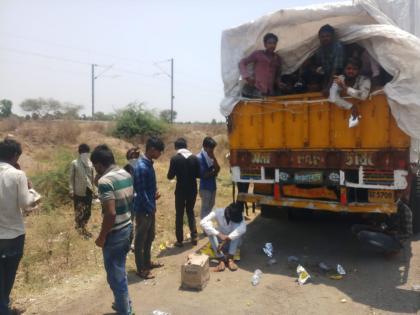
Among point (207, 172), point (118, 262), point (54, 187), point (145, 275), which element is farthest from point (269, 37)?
point (54, 187)

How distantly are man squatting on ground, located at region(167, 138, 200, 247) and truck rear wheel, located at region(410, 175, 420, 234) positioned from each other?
10.7ft

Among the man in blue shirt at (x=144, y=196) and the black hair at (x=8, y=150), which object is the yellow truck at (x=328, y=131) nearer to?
→ the man in blue shirt at (x=144, y=196)

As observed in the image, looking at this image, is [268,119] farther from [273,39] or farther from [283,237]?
[283,237]

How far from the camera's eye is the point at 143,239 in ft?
16.2

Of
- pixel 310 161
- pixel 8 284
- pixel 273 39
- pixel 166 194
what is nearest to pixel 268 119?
pixel 310 161

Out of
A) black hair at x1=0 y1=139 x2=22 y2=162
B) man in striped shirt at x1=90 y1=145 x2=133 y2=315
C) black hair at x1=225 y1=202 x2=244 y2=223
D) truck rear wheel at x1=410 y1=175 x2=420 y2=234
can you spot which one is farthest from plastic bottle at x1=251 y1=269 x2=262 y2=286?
black hair at x1=0 y1=139 x2=22 y2=162

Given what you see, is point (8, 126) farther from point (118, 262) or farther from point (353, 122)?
point (353, 122)

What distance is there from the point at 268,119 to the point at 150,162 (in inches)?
70.4

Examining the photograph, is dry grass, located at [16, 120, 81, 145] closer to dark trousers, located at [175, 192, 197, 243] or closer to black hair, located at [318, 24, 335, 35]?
dark trousers, located at [175, 192, 197, 243]

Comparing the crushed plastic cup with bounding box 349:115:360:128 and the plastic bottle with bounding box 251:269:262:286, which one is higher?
the crushed plastic cup with bounding box 349:115:360:128

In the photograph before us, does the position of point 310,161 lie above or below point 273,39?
below

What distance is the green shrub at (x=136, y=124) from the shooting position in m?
24.0

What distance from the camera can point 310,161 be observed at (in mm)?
5402

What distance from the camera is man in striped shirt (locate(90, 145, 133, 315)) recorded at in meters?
3.53
